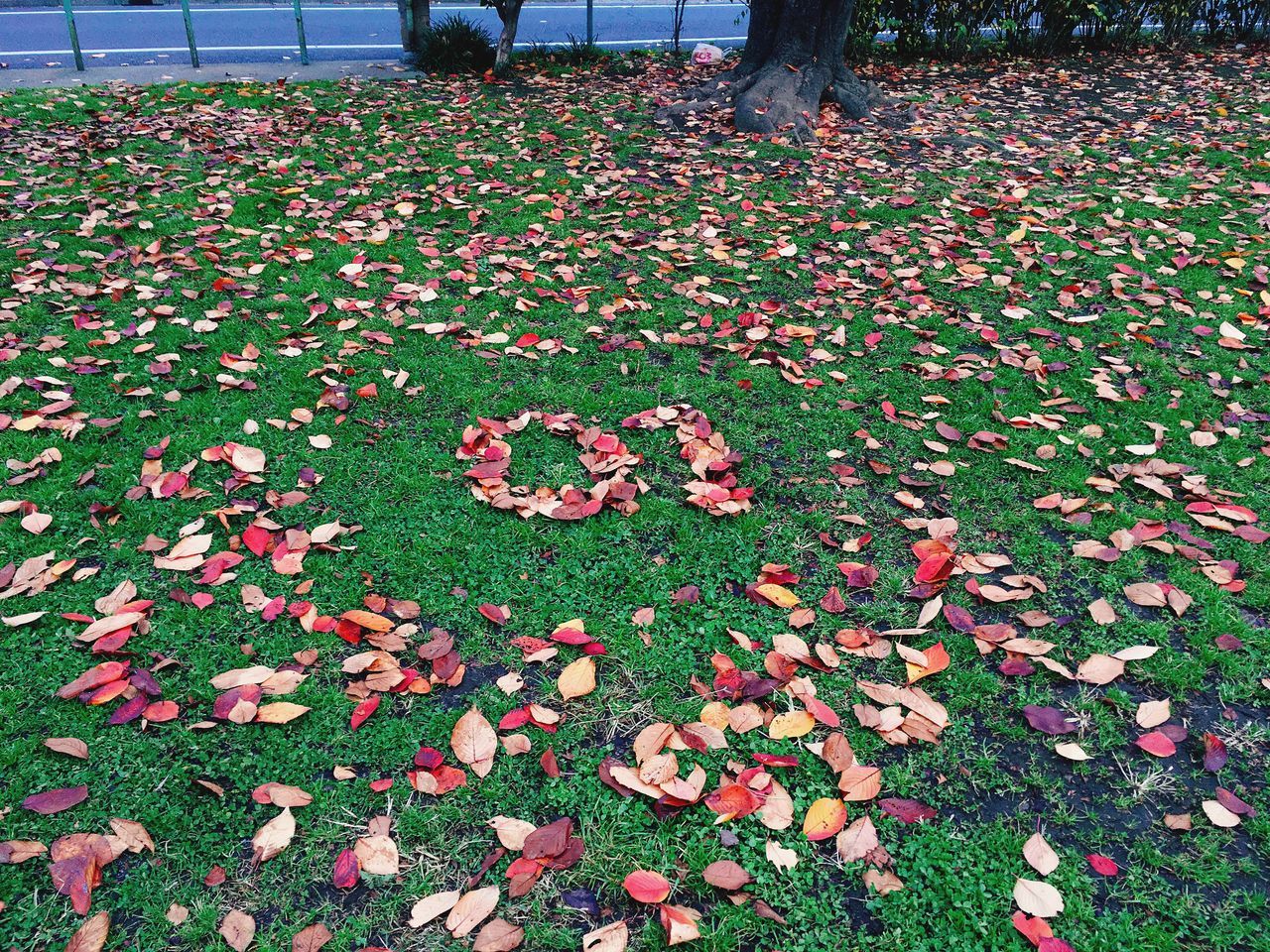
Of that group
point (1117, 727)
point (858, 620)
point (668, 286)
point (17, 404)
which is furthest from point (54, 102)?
point (1117, 727)

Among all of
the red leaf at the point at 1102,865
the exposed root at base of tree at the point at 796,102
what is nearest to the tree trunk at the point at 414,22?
the exposed root at base of tree at the point at 796,102

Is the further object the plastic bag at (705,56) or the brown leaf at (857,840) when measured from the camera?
the plastic bag at (705,56)

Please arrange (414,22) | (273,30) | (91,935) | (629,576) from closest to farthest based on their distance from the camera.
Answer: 1. (91,935)
2. (629,576)
3. (414,22)
4. (273,30)

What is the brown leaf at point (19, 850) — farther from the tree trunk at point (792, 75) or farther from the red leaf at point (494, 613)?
the tree trunk at point (792, 75)

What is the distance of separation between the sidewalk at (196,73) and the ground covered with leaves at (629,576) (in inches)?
149

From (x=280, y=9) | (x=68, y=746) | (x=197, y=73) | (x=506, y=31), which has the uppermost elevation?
(x=280, y=9)

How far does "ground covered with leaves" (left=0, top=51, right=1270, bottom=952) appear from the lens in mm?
1807

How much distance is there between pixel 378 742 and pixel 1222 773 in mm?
2123

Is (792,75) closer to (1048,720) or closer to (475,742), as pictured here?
(1048,720)

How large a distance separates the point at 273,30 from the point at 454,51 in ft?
23.3

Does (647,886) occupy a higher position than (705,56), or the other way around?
(705,56)

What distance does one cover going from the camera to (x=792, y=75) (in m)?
7.20

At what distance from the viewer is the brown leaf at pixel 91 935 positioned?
1651mm

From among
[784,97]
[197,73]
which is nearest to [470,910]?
[784,97]
